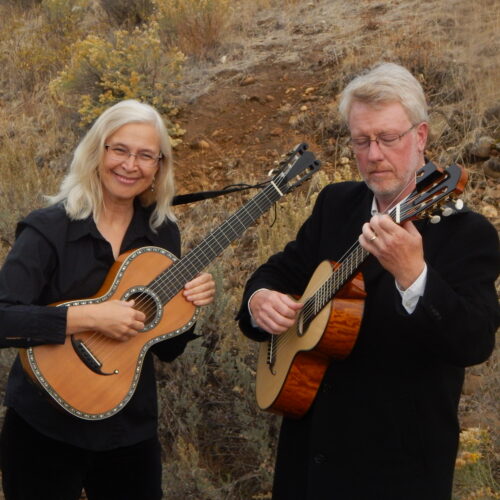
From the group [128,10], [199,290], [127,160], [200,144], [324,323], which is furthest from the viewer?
[128,10]

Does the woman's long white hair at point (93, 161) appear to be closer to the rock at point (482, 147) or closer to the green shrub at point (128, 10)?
the rock at point (482, 147)

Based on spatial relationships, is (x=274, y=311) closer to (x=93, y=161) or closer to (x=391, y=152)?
(x=391, y=152)

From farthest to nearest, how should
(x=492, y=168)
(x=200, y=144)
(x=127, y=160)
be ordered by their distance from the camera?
1. (x=200, y=144)
2. (x=492, y=168)
3. (x=127, y=160)

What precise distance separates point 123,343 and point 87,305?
0.21 meters

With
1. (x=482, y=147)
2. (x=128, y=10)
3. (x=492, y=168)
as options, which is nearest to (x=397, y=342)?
(x=492, y=168)

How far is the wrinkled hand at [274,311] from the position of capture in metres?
2.53

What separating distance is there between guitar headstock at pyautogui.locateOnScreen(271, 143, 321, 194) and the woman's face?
56cm

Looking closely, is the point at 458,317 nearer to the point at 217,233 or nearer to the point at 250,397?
the point at 217,233

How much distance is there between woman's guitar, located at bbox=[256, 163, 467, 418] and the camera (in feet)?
6.31

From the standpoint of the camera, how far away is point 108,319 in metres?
2.50

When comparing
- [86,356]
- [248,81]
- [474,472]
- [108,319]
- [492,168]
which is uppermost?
[248,81]

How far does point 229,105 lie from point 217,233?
426cm

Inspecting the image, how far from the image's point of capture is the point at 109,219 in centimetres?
271

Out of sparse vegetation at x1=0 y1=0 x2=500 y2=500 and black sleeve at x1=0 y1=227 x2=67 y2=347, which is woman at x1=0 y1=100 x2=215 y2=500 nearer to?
black sleeve at x1=0 y1=227 x2=67 y2=347
